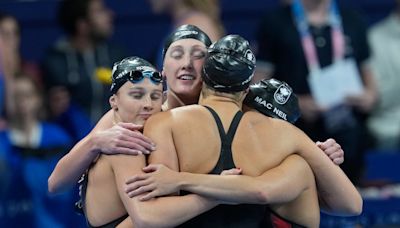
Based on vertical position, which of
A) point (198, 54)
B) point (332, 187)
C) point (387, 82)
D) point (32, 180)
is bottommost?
point (32, 180)

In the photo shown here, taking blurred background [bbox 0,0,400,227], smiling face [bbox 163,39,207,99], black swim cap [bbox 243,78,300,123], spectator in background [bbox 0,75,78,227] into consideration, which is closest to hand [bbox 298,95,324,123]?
blurred background [bbox 0,0,400,227]

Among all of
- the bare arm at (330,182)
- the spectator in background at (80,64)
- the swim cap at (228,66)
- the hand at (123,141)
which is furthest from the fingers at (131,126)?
the spectator in background at (80,64)

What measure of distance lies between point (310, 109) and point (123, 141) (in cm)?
318

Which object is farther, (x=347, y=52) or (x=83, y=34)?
(x=83, y=34)

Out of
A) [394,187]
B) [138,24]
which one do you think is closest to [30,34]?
[138,24]

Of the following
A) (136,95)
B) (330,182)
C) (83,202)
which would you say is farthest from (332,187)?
(83,202)

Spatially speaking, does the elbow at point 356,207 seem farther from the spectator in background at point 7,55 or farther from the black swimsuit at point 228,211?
the spectator in background at point 7,55

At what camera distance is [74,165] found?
4.94 meters

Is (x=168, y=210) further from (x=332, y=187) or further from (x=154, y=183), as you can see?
(x=332, y=187)

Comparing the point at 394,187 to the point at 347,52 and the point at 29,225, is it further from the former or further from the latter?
the point at 29,225

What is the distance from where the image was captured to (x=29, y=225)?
7.78m

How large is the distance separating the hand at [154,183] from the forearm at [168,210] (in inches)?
1.1

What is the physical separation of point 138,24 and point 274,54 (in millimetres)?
2577

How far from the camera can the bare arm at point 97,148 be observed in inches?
187
